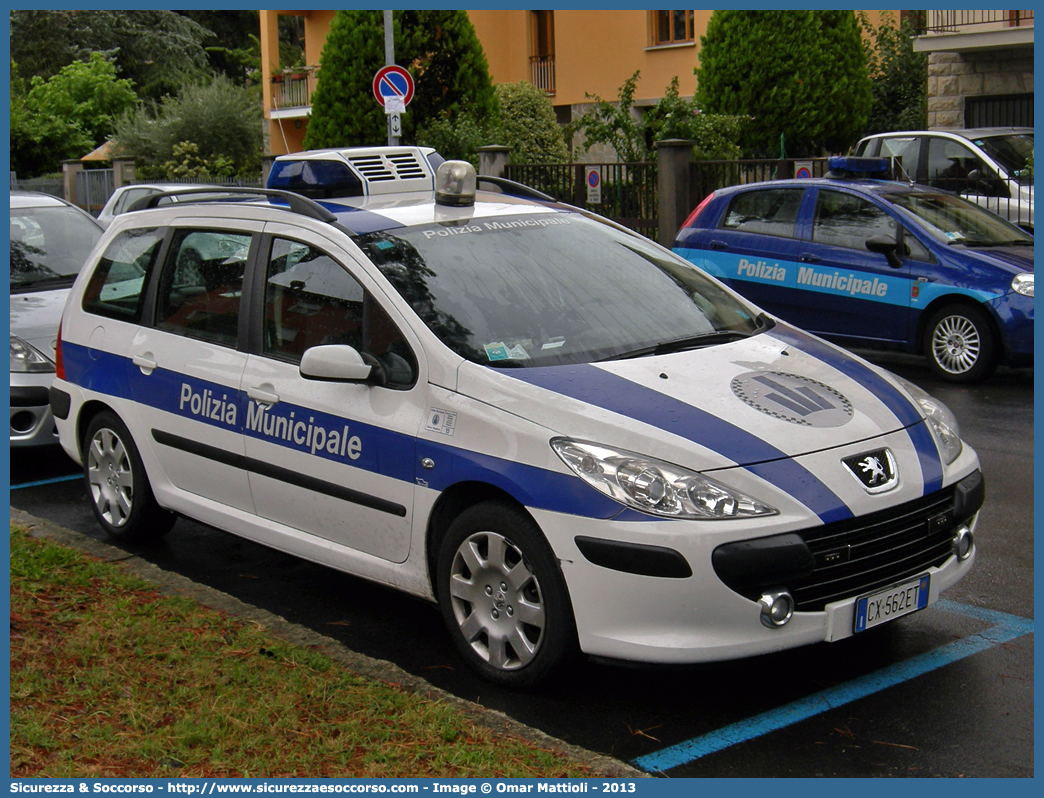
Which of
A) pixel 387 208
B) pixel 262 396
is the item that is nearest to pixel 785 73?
pixel 387 208

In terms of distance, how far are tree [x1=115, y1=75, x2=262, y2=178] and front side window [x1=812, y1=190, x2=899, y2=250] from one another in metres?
22.7

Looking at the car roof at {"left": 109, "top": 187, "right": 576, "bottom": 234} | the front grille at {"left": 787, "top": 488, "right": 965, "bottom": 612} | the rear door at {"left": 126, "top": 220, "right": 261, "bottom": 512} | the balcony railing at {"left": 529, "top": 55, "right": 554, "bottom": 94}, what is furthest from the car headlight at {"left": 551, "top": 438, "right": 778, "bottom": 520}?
the balcony railing at {"left": 529, "top": 55, "right": 554, "bottom": 94}

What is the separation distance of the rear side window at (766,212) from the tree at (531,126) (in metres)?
11.6

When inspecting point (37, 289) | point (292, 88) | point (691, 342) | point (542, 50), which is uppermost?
point (542, 50)

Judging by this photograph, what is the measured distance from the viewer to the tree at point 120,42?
47812mm

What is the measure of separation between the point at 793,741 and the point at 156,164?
101 ft

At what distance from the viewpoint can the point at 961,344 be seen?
33.1ft

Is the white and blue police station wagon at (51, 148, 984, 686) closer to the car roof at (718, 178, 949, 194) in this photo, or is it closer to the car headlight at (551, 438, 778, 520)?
the car headlight at (551, 438, 778, 520)

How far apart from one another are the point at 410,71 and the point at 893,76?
1016 cm

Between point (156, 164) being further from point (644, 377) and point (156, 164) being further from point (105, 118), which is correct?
point (644, 377)

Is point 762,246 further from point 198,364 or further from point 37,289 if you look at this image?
point 198,364

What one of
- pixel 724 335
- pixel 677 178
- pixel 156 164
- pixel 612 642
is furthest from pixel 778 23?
pixel 612 642

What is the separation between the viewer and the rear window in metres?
5.85

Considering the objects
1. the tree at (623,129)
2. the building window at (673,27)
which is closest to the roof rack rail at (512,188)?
the tree at (623,129)
